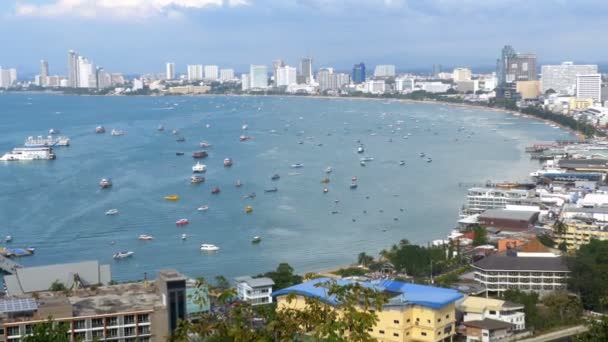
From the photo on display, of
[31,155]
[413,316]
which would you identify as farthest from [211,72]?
[413,316]

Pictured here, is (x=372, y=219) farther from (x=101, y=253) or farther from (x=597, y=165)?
(x=597, y=165)

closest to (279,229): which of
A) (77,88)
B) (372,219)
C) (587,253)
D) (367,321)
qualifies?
(372,219)

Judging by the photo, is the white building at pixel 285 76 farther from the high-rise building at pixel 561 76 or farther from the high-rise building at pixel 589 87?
the high-rise building at pixel 589 87

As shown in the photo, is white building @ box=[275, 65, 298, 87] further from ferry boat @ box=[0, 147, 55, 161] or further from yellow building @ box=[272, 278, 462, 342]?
yellow building @ box=[272, 278, 462, 342]

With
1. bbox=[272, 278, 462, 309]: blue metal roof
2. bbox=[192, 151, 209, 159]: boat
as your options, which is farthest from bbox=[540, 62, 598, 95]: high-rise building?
bbox=[272, 278, 462, 309]: blue metal roof

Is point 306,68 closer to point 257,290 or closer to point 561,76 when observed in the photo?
point 561,76

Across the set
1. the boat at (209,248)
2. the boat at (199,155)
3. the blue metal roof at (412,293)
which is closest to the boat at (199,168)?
the boat at (199,155)
